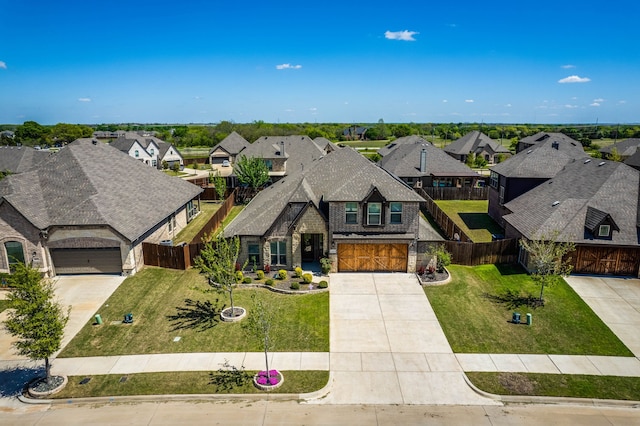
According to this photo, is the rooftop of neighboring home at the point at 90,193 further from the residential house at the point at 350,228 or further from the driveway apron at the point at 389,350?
the driveway apron at the point at 389,350

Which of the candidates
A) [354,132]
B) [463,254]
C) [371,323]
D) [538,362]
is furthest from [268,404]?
[354,132]

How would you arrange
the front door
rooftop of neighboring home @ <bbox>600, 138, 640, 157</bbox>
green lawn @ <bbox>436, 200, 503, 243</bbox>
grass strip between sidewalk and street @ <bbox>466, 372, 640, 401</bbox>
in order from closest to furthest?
grass strip between sidewalk and street @ <bbox>466, 372, 640, 401</bbox> → the front door → green lawn @ <bbox>436, 200, 503, 243</bbox> → rooftop of neighboring home @ <bbox>600, 138, 640, 157</bbox>

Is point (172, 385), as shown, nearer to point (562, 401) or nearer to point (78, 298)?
point (78, 298)

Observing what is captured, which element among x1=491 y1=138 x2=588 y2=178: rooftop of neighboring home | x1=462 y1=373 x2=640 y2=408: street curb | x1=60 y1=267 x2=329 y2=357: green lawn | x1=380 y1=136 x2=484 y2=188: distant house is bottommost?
x1=462 y1=373 x2=640 y2=408: street curb

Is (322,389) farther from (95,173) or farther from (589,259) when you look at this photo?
(95,173)

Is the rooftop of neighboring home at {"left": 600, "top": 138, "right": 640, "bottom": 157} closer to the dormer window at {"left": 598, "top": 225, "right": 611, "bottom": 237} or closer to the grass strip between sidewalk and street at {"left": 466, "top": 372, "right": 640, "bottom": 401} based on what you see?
the dormer window at {"left": 598, "top": 225, "right": 611, "bottom": 237}

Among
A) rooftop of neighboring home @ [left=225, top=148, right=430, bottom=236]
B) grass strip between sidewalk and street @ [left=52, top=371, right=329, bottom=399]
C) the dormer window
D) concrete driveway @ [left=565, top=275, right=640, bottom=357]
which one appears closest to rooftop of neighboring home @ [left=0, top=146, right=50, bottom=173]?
rooftop of neighboring home @ [left=225, top=148, right=430, bottom=236]

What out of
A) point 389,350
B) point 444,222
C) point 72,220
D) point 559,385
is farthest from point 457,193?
point 72,220

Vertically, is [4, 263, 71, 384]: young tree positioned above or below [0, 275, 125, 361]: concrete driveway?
above
